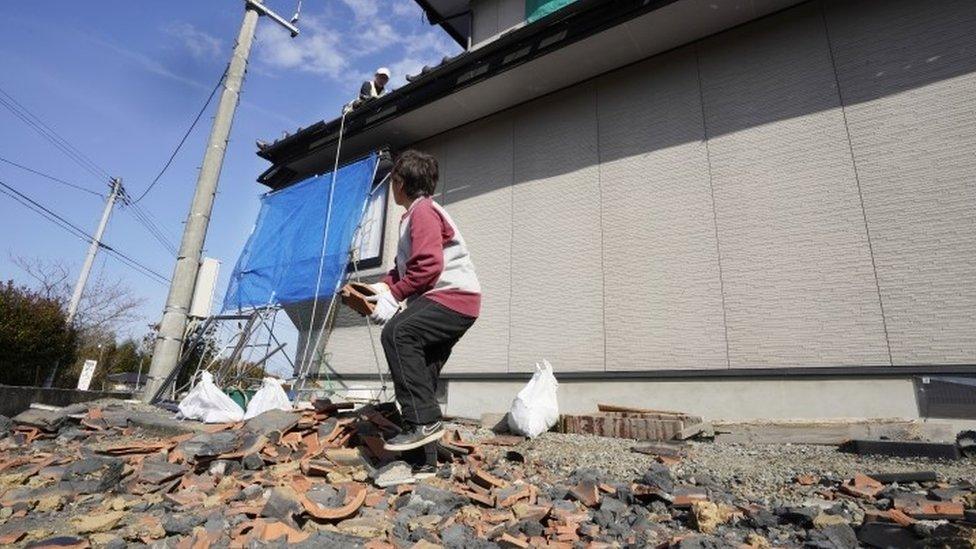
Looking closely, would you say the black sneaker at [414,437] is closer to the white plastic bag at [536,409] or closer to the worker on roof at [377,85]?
the white plastic bag at [536,409]

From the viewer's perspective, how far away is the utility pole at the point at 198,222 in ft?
19.8

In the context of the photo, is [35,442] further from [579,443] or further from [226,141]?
[226,141]

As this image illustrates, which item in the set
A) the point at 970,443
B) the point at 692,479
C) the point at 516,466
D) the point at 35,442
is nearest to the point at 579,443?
the point at 516,466

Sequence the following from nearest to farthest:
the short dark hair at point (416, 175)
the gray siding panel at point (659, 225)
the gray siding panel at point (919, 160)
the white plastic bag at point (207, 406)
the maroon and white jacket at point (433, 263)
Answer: the maroon and white jacket at point (433, 263)
the short dark hair at point (416, 175)
the gray siding panel at point (919, 160)
the white plastic bag at point (207, 406)
the gray siding panel at point (659, 225)

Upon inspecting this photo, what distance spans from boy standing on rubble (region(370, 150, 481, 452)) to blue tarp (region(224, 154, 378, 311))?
4.87 metres

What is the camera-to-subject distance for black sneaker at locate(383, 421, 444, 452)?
2.47 meters

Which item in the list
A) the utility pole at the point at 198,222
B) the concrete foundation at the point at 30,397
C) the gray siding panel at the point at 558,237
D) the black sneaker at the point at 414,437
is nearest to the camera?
the black sneaker at the point at 414,437

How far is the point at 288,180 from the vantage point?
9.98 meters

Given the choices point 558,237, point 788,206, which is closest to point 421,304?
point 558,237

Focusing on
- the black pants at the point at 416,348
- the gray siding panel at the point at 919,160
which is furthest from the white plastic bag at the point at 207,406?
the gray siding panel at the point at 919,160

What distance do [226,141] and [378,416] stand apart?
19.7ft

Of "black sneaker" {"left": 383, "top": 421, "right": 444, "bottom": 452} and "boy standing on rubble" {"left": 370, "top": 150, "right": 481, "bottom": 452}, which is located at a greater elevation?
"boy standing on rubble" {"left": 370, "top": 150, "right": 481, "bottom": 452}

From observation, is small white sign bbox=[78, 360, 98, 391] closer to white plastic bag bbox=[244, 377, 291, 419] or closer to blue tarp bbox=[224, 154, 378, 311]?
blue tarp bbox=[224, 154, 378, 311]

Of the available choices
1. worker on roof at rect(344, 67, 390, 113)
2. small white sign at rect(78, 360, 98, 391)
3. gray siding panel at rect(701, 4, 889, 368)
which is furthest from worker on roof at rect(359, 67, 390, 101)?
small white sign at rect(78, 360, 98, 391)
